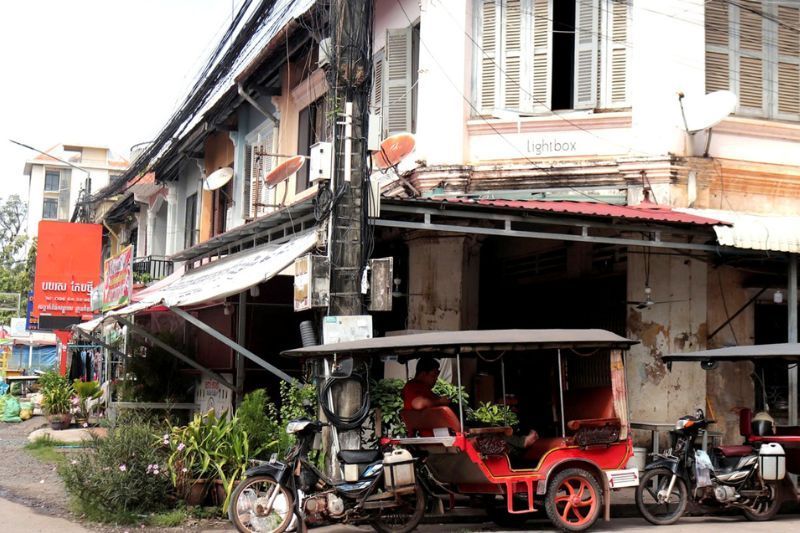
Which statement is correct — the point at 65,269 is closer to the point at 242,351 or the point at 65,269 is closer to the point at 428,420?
the point at 242,351

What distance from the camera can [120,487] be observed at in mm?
9852

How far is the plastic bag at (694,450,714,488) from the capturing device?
9641 millimetres

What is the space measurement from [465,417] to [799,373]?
5.27 m

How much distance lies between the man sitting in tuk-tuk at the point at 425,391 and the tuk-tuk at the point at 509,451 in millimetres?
111

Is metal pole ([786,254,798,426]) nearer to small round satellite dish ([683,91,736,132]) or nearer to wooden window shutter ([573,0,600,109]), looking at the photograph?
small round satellite dish ([683,91,736,132])

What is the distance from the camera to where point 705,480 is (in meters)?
9.65

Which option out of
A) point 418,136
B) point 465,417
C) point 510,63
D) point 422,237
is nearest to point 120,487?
point 465,417

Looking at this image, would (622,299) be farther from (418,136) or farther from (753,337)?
(418,136)

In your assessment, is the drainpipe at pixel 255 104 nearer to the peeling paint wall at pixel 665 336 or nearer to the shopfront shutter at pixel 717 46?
the shopfront shutter at pixel 717 46

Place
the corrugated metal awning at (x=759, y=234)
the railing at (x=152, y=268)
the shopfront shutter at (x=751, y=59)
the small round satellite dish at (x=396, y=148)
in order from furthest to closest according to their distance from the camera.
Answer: the railing at (x=152, y=268) < the shopfront shutter at (x=751, y=59) < the small round satellite dish at (x=396, y=148) < the corrugated metal awning at (x=759, y=234)

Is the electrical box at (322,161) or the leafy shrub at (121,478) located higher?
the electrical box at (322,161)

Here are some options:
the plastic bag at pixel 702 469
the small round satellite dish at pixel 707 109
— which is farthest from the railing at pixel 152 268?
the plastic bag at pixel 702 469

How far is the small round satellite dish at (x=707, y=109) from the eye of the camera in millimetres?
12344

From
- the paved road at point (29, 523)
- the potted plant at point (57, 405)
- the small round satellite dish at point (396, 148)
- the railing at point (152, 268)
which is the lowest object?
the paved road at point (29, 523)
